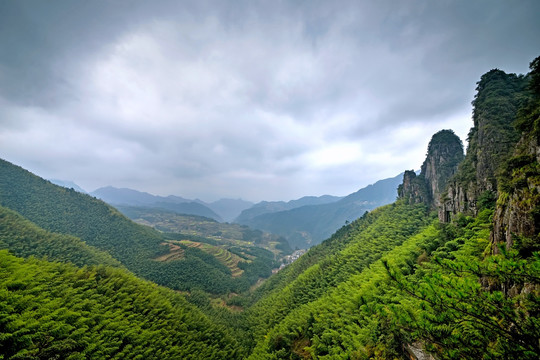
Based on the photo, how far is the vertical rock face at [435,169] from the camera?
60500 millimetres

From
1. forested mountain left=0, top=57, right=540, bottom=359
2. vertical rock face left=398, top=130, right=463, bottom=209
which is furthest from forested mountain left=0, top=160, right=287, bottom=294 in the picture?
vertical rock face left=398, top=130, right=463, bottom=209

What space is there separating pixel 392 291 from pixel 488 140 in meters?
35.7

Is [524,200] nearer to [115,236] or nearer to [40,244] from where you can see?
[40,244]

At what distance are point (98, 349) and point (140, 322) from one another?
7461 mm

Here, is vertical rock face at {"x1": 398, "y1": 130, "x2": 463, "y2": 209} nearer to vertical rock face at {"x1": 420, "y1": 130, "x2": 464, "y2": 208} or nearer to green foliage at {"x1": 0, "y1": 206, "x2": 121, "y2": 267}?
vertical rock face at {"x1": 420, "y1": 130, "x2": 464, "y2": 208}

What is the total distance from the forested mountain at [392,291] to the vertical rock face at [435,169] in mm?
417

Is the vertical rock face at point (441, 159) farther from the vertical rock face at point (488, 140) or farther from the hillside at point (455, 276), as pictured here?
the vertical rock face at point (488, 140)

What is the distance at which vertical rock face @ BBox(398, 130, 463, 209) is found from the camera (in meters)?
60.5

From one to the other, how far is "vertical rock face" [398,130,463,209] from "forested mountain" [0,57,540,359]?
417 millimetres

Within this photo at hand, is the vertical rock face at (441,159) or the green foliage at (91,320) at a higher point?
the vertical rock face at (441,159)

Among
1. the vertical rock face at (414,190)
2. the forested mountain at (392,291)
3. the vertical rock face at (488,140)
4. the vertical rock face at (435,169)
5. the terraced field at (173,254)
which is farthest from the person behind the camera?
the terraced field at (173,254)

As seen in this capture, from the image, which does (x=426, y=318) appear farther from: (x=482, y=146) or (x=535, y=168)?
(x=482, y=146)

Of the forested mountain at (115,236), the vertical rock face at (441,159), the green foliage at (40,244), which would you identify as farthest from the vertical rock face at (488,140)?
the green foliage at (40,244)

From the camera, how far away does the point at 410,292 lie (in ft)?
19.5
